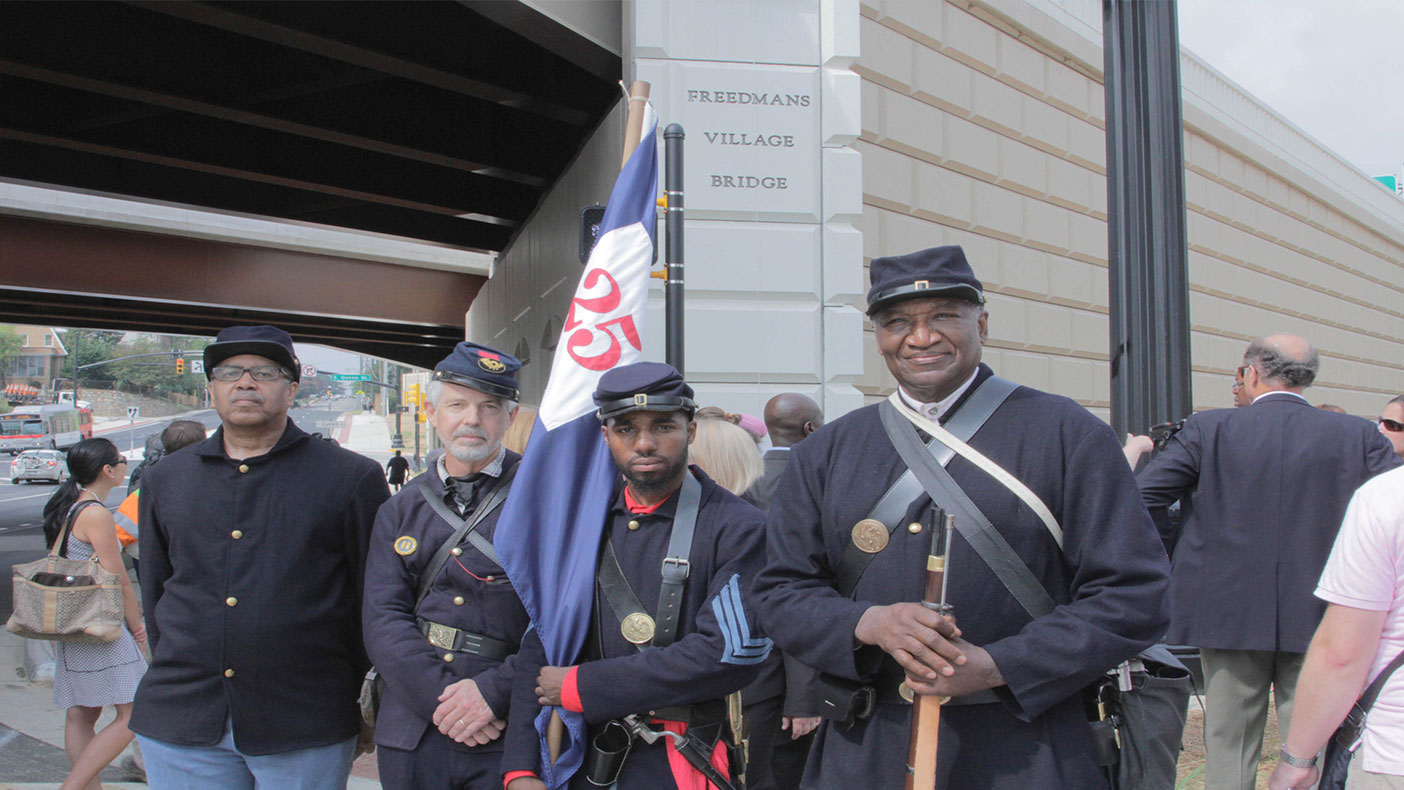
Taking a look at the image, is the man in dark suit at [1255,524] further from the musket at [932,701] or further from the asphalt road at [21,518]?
the asphalt road at [21,518]

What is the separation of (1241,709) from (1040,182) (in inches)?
317

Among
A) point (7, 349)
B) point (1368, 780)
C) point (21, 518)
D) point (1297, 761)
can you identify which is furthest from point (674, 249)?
point (7, 349)

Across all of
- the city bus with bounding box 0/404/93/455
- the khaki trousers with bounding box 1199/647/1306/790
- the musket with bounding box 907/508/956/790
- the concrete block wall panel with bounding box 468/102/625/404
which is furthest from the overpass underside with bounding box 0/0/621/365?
the city bus with bounding box 0/404/93/455

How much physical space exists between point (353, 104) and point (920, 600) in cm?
915

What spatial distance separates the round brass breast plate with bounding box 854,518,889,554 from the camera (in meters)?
2.22

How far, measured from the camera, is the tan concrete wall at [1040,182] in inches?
374

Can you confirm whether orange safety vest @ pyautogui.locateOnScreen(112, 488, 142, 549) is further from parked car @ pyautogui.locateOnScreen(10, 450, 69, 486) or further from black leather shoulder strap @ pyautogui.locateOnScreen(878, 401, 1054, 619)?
parked car @ pyautogui.locateOnScreen(10, 450, 69, 486)

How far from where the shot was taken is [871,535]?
223 cm

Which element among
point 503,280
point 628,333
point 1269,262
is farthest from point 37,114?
point 1269,262

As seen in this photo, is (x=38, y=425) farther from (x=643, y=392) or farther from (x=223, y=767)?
(x=643, y=392)

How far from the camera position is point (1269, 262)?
17.7m

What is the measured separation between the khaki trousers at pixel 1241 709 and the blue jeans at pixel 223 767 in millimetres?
3503

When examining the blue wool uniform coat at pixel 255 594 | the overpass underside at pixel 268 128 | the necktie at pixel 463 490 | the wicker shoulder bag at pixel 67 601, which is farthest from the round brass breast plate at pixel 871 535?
the overpass underside at pixel 268 128

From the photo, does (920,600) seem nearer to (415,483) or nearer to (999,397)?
(999,397)
